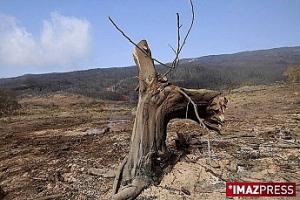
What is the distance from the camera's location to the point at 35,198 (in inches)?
199

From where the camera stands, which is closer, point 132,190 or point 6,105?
point 132,190

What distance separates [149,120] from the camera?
526cm

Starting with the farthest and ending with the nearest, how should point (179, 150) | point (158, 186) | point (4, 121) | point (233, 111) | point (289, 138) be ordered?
point (4, 121), point (233, 111), point (289, 138), point (179, 150), point (158, 186)

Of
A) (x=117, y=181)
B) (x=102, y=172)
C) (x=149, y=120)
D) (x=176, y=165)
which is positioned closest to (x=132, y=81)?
(x=102, y=172)

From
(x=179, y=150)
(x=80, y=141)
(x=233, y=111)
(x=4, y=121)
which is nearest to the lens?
(x=179, y=150)

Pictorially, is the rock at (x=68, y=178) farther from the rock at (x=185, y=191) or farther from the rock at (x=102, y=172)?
the rock at (x=185, y=191)

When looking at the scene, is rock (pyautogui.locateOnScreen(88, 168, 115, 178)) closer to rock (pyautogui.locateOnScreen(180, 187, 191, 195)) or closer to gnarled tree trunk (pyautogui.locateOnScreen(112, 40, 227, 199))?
gnarled tree trunk (pyautogui.locateOnScreen(112, 40, 227, 199))

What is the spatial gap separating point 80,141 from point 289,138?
3918mm

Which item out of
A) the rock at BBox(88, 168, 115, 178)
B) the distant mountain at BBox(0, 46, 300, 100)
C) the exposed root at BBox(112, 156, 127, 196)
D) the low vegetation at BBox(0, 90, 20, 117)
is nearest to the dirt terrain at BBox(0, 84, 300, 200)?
the rock at BBox(88, 168, 115, 178)

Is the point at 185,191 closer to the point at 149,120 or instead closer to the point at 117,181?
the point at 117,181

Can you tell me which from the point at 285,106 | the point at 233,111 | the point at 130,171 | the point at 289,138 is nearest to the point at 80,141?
the point at 130,171

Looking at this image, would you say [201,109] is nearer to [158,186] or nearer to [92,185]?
[158,186]

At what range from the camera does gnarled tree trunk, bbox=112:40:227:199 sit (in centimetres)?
510

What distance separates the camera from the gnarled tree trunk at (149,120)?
16.7 ft
